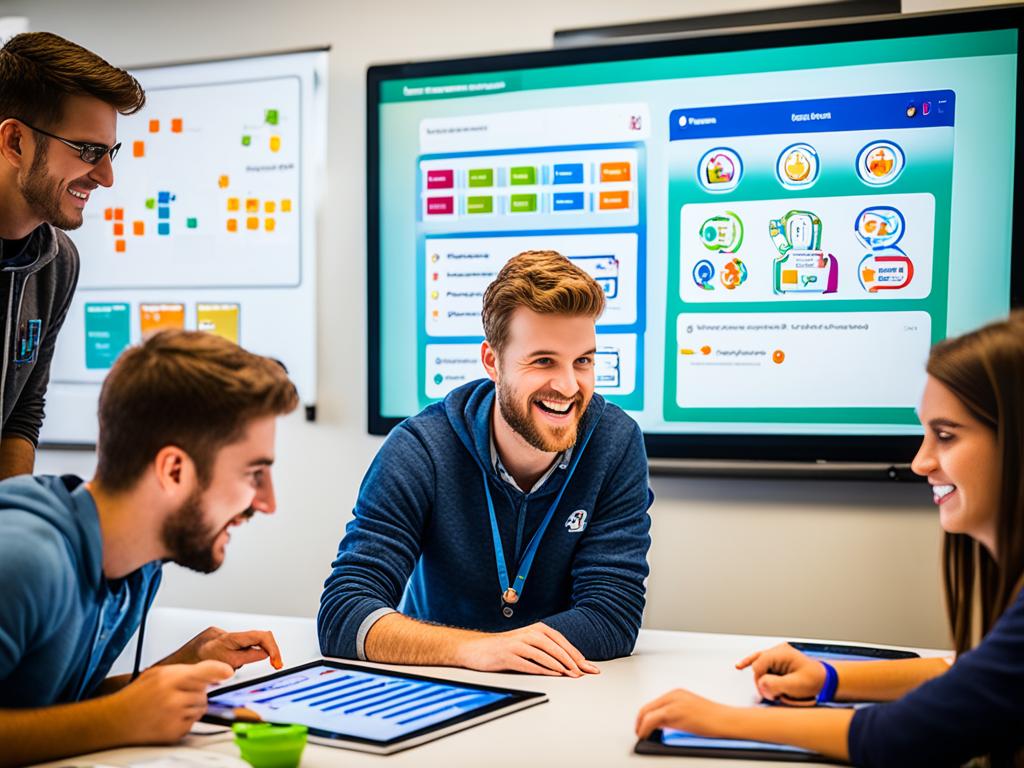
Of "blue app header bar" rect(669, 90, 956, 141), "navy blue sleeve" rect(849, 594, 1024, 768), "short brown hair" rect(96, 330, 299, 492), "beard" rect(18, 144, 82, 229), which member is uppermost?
"blue app header bar" rect(669, 90, 956, 141)

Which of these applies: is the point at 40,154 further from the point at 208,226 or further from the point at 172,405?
the point at 208,226

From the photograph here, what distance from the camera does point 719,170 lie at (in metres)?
2.73

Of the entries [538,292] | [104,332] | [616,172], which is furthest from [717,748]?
[104,332]

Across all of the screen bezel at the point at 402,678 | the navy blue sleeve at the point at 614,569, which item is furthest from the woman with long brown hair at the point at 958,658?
the navy blue sleeve at the point at 614,569

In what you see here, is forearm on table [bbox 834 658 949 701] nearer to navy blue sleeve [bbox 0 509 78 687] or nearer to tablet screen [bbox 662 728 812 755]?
tablet screen [bbox 662 728 812 755]

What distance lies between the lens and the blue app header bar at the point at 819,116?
8.39ft

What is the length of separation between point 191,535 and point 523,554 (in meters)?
0.82

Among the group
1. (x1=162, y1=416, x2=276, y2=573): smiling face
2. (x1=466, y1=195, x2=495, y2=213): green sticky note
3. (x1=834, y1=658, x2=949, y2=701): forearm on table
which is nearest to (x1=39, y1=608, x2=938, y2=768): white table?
(x1=834, y1=658, x2=949, y2=701): forearm on table

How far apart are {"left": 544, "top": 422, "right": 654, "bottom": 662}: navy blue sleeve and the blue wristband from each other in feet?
1.41

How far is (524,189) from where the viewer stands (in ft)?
9.61

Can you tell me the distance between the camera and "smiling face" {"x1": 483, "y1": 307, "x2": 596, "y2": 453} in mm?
1966

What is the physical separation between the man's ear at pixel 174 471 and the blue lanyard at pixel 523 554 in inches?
31.3

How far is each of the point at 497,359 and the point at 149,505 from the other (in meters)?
0.91

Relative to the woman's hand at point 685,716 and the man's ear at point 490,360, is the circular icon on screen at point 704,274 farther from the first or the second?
the woman's hand at point 685,716
